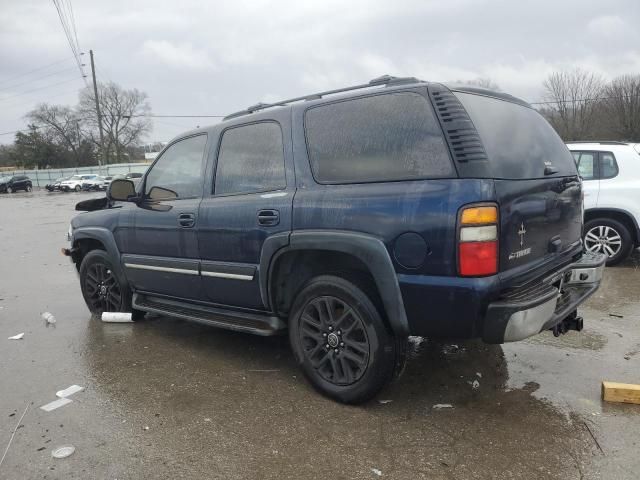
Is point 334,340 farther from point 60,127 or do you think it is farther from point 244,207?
point 60,127

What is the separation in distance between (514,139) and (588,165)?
4628 mm

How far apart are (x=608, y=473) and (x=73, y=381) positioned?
11.8 feet

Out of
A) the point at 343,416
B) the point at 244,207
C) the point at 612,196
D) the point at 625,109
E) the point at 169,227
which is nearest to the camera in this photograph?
the point at 343,416

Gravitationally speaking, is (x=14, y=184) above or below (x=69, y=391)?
above

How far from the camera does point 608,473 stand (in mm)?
2477

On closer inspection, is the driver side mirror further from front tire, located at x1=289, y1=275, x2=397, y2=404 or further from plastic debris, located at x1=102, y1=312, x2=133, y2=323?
front tire, located at x1=289, y1=275, x2=397, y2=404

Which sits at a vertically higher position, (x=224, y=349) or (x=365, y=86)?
(x=365, y=86)

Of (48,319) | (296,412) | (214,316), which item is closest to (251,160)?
(214,316)

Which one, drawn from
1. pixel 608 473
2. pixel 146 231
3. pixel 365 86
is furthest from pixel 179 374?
pixel 608 473

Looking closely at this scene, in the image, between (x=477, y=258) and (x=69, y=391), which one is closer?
(x=477, y=258)

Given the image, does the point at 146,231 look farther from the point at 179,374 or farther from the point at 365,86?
the point at 365,86

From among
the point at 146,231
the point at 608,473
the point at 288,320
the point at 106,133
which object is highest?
the point at 106,133

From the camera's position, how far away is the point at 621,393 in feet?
10.3

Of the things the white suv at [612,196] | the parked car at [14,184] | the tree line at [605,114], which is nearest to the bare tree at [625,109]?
the tree line at [605,114]
